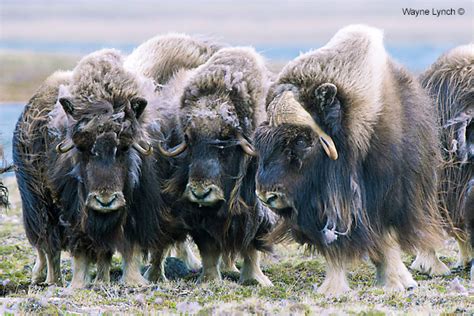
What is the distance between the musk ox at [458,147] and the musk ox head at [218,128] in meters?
1.25

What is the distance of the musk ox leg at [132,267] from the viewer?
6.34 meters

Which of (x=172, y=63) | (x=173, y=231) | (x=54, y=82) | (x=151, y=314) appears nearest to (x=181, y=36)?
(x=172, y=63)

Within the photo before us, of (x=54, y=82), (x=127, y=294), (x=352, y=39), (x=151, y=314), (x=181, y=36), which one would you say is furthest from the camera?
(x=181, y=36)

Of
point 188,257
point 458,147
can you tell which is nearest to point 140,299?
point 188,257

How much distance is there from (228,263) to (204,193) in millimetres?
907

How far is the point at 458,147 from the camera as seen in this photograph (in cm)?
657

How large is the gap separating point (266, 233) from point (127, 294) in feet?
3.69

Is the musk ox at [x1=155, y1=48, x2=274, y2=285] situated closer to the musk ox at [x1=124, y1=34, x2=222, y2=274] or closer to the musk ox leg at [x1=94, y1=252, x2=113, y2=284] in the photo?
the musk ox at [x1=124, y1=34, x2=222, y2=274]

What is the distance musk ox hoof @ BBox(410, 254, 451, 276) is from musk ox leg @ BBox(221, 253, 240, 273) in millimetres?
1256

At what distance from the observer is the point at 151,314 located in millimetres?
5016

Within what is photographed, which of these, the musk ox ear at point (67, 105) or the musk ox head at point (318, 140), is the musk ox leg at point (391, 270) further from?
the musk ox ear at point (67, 105)

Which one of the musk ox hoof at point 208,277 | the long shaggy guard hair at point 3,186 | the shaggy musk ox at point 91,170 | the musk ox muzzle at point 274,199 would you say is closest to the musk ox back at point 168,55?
the shaggy musk ox at point 91,170

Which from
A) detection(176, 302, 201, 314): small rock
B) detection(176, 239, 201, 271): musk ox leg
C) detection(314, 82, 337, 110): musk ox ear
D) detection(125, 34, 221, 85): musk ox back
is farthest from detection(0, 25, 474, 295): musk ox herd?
detection(176, 302, 201, 314): small rock

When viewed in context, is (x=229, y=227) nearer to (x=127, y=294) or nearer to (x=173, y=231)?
(x=173, y=231)
